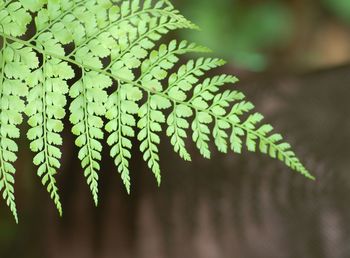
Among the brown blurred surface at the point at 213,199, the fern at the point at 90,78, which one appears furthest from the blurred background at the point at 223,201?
the fern at the point at 90,78

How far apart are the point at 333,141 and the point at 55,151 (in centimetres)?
95

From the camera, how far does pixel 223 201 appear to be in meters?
1.58

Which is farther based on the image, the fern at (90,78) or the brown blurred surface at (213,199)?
the brown blurred surface at (213,199)

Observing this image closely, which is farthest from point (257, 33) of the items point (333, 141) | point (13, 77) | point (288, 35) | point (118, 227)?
point (13, 77)

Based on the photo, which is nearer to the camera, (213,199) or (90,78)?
(90,78)

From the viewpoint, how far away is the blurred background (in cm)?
149

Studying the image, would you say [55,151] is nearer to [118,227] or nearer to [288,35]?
[118,227]

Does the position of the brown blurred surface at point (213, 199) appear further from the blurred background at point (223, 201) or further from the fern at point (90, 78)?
the fern at point (90, 78)

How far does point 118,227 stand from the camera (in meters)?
1.60

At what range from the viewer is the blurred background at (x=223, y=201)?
149 cm

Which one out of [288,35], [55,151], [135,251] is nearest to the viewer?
[55,151]

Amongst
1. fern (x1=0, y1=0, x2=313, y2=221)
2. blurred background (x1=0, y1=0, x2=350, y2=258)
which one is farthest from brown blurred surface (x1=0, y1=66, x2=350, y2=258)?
fern (x1=0, y1=0, x2=313, y2=221)

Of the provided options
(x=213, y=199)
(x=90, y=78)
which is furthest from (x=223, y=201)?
(x=90, y=78)

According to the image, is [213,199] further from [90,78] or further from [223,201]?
[90,78]
